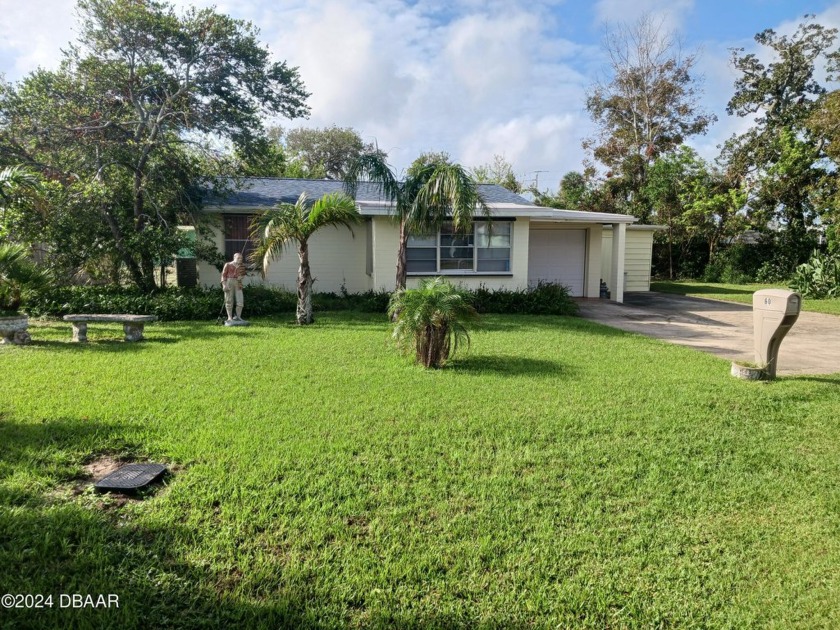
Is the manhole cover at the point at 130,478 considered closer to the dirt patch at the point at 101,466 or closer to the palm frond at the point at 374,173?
the dirt patch at the point at 101,466

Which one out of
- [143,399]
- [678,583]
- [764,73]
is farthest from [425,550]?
[764,73]

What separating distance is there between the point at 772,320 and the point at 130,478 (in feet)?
25.4

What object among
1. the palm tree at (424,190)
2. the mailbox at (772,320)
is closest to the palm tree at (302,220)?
the palm tree at (424,190)

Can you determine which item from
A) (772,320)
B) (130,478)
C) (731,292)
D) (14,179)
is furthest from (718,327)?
(14,179)

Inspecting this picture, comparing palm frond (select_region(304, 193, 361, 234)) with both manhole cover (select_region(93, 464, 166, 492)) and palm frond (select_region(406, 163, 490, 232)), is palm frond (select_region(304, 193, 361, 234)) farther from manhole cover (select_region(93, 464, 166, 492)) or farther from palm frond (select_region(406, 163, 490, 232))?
manhole cover (select_region(93, 464, 166, 492))

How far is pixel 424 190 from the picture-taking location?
11195 millimetres

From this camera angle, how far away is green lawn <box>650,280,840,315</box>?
15.6 metres

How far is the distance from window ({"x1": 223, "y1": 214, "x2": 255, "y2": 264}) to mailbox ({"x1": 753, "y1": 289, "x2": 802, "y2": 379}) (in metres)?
12.8

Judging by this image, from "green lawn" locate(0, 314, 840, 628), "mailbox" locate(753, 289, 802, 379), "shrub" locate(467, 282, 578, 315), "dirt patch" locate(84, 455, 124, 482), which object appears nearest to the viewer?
"green lawn" locate(0, 314, 840, 628)

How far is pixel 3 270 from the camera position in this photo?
898 cm

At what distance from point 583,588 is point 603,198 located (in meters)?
28.8

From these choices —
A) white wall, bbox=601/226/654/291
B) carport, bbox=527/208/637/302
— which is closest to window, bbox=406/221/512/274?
carport, bbox=527/208/637/302

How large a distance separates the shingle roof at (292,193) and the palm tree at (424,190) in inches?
98.4

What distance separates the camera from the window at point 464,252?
14602mm
